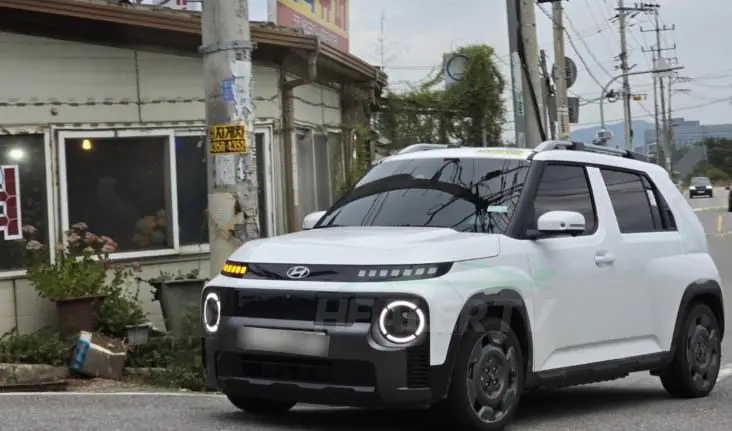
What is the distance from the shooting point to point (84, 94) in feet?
36.7

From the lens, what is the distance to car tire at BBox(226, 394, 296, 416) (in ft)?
22.1

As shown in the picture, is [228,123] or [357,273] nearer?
[357,273]

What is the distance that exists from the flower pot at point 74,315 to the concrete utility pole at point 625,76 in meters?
41.1

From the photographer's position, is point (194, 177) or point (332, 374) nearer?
point (332, 374)

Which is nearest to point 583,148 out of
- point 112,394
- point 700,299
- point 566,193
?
point 566,193

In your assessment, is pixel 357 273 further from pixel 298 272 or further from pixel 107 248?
pixel 107 248

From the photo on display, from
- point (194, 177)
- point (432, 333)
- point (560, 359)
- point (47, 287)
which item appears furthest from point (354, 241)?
point (194, 177)

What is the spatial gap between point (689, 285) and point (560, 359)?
69.2 inches

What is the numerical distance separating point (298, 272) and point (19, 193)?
5.50 m

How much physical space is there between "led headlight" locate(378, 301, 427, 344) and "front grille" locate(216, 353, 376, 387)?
0.21 metres

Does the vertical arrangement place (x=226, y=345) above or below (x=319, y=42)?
below

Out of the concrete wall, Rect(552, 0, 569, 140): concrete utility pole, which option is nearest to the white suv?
the concrete wall

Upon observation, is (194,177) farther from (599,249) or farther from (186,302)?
(599,249)

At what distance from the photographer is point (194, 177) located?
1201cm
